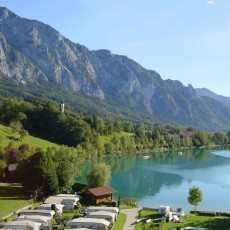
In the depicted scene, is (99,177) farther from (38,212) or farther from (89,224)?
(89,224)

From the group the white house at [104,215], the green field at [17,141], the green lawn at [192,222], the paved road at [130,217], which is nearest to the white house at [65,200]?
the paved road at [130,217]

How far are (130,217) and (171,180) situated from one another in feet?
152

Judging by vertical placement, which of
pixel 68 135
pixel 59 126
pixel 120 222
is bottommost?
pixel 120 222

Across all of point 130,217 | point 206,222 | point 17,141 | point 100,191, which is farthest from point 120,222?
point 17,141

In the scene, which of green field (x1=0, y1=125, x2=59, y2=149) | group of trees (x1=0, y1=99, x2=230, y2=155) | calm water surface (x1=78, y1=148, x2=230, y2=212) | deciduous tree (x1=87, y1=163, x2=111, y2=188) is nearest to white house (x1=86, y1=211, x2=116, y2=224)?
calm water surface (x1=78, y1=148, x2=230, y2=212)

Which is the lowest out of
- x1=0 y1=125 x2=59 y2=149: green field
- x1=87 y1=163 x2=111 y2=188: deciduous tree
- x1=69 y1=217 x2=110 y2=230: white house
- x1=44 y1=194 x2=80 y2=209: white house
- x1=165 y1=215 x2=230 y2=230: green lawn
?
x1=165 y1=215 x2=230 y2=230: green lawn

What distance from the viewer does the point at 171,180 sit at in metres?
96.7

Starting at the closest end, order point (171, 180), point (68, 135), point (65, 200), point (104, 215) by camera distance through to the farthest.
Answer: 1. point (104, 215)
2. point (65, 200)
3. point (171, 180)
4. point (68, 135)

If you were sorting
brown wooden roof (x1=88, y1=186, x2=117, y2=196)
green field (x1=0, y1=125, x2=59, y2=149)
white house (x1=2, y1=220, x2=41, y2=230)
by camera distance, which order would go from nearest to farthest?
white house (x1=2, y1=220, x2=41, y2=230), brown wooden roof (x1=88, y1=186, x2=117, y2=196), green field (x1=0, y1=125, x2=59, y2=149)

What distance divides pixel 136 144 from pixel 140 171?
63.2 meters

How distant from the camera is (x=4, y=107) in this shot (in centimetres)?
14838

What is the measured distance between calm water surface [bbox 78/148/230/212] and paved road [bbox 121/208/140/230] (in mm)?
10479

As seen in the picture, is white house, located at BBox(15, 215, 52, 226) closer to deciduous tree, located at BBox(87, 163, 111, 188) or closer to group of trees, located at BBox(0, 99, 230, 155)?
deciduous tree, located at BBox(87, 163, 111, 188)

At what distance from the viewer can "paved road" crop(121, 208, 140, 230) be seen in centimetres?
4704
